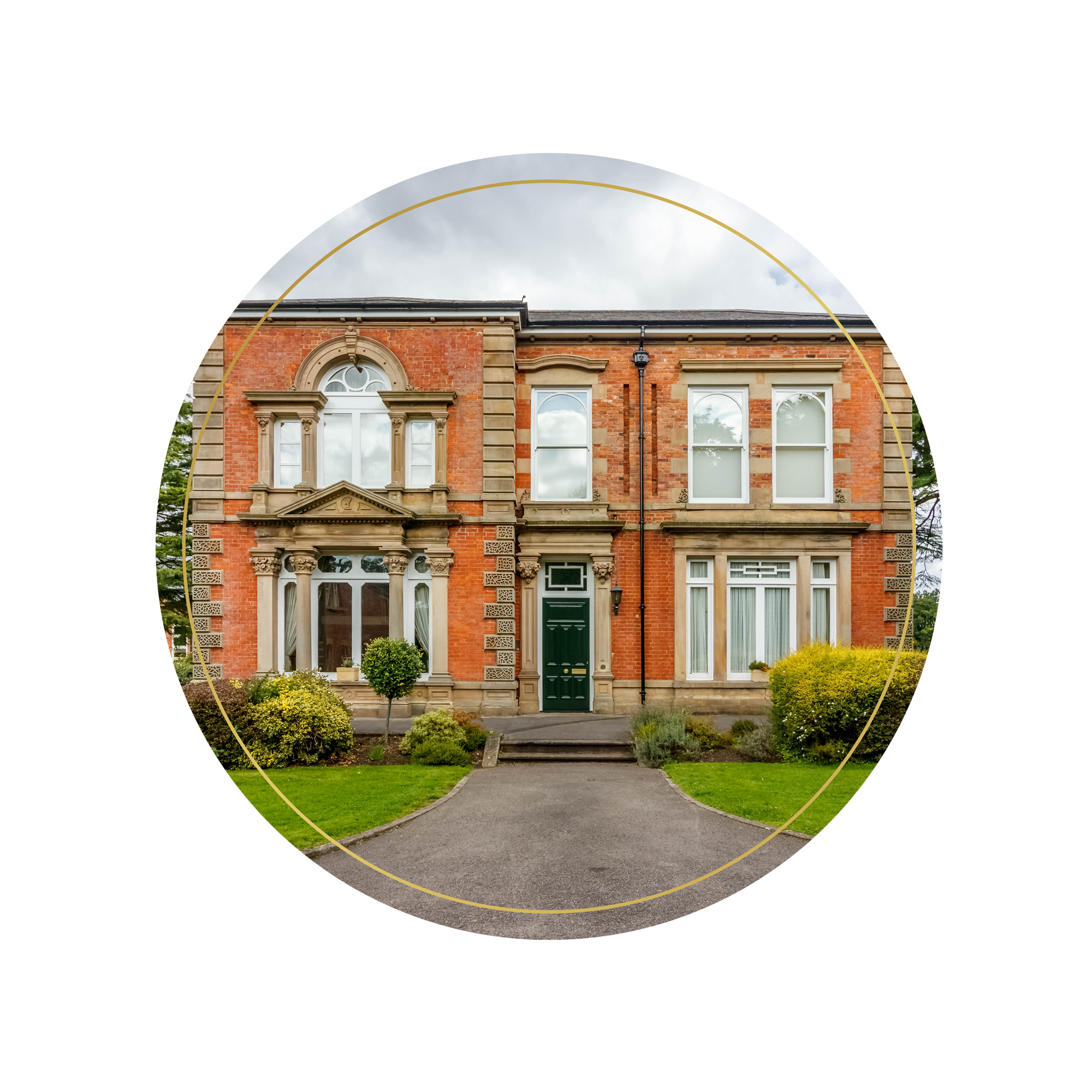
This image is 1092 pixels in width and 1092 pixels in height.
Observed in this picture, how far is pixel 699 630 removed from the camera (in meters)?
4.76

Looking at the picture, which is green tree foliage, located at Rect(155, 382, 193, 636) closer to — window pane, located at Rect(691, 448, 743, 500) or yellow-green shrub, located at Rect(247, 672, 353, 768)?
yellow-green shrub, located at Rect(247, 672, 353, 768)

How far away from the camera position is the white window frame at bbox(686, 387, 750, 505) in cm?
466

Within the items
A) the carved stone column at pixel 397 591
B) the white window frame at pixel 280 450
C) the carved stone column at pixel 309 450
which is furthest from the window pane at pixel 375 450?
the carved stone column at pixel 397 591

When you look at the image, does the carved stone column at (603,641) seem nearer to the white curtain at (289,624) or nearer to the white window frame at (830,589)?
the white window frame at (830,589)

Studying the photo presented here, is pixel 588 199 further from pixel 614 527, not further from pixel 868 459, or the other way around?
pixel 868 459

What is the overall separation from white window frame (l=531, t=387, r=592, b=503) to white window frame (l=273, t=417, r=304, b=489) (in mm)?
1711

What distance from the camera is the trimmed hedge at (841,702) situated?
4207 millimetres

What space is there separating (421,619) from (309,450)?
1.51 m

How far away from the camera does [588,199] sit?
425cm

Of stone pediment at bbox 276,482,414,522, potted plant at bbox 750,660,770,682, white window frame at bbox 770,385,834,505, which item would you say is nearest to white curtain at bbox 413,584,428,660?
stone pediment at bbox 276,482,414,522

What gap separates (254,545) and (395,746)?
1801mm

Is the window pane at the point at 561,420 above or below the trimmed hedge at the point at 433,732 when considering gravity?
above

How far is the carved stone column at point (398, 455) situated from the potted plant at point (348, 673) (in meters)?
1.26

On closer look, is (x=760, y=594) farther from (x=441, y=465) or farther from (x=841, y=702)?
(x=441, y=465)
